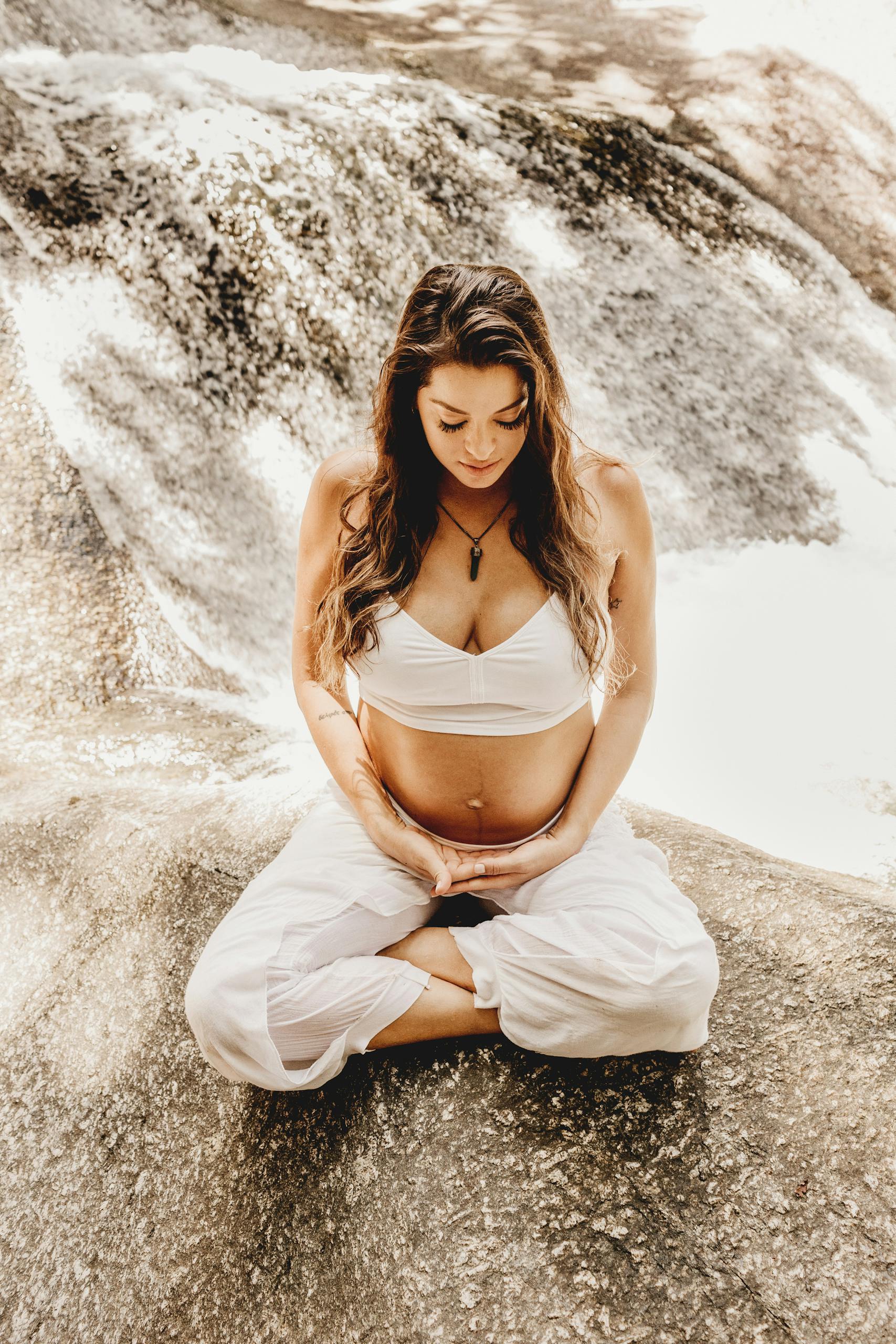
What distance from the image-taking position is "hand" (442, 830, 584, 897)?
167cm

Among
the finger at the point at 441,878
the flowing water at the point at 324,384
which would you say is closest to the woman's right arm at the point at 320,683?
the finger at the point at 441,878

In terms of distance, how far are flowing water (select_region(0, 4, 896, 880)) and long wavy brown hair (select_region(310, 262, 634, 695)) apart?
1351 millimetres

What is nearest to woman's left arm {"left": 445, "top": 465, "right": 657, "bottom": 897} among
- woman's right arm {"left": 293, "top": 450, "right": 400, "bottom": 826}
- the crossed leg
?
the crossed leg

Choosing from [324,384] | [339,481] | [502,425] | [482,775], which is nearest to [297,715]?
[324,384]

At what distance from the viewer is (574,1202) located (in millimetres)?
1424

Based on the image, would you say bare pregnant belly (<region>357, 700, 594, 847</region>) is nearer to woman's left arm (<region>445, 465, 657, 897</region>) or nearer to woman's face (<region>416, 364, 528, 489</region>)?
woman's left arm (<region>445, 465, 657, 897</region>)

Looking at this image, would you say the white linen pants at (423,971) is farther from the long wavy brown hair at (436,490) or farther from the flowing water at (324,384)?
the flowing water at (324,384)

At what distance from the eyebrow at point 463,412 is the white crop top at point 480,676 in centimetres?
32

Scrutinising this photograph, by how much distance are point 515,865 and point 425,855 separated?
0.16 meters

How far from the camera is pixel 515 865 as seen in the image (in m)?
1.68

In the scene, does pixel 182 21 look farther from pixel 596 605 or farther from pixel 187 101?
pixel 596 605

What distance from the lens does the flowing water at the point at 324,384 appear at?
3.46 meters

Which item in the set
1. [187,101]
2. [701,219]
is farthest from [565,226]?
[187,101]

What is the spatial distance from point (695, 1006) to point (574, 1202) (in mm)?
339
